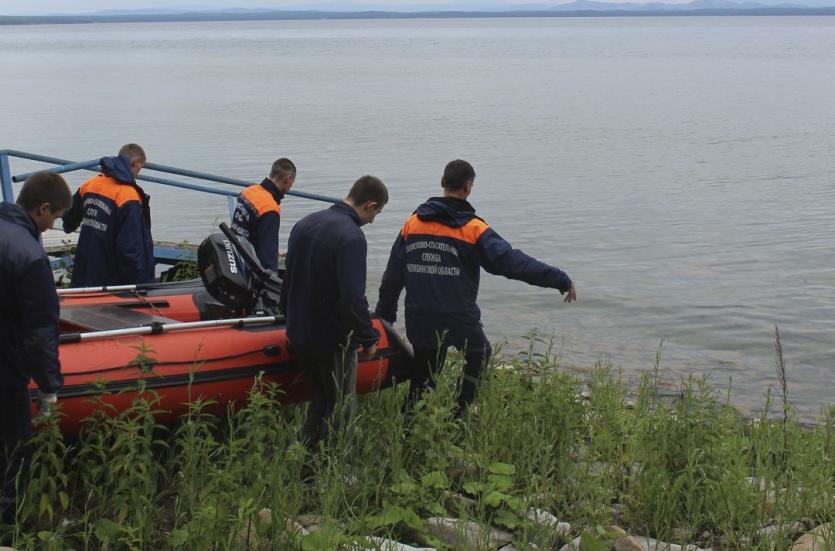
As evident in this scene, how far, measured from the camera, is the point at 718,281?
12.8m

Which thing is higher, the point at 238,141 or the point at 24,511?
the point at 238,141

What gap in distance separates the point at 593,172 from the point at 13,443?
60.5ft

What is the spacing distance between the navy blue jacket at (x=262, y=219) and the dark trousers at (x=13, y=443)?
9.71 feet

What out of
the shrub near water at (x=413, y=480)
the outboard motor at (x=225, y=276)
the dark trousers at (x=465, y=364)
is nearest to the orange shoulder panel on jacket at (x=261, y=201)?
the outboard motor at (x=225, y=276)

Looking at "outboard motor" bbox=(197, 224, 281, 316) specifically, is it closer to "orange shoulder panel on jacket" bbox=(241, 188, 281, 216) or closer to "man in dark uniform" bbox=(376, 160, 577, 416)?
"man in dark uniform" bbox=(376, 160, 577, 416)

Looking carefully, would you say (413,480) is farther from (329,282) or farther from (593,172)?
(593,172)

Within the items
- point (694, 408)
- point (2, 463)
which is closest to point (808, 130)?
point (694, 408)

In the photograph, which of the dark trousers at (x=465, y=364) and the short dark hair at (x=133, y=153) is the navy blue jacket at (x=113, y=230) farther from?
the dark trousers at (x=465, y=364)

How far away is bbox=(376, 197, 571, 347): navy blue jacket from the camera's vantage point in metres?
5.18

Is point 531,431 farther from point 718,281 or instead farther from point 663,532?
point 718,281

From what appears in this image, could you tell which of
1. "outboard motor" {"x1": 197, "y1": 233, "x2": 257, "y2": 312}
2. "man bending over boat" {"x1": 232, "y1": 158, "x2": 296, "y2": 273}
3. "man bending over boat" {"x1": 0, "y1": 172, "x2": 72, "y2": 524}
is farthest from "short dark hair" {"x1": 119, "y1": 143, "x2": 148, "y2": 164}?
"man bending over boat" {"x1": 0, "y1": 172, "x2": 72, "y2": 524}

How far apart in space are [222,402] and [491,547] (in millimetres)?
1674

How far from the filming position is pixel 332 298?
15.7 ft

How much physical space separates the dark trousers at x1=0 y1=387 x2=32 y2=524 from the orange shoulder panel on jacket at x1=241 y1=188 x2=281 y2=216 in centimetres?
307
